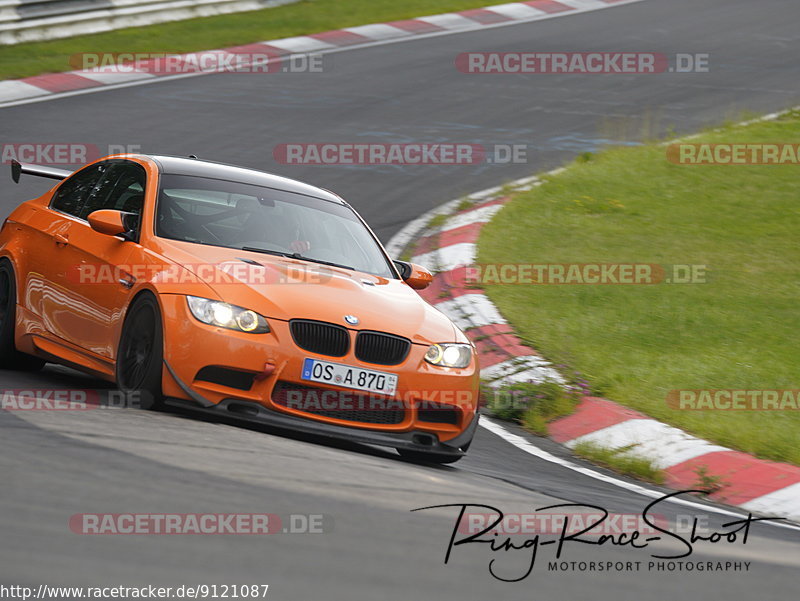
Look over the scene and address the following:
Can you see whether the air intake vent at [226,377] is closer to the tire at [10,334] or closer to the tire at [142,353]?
the tire at [142,353]

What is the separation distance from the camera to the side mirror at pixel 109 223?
653 centimetres

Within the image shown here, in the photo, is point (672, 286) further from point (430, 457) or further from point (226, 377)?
point (226, 377)

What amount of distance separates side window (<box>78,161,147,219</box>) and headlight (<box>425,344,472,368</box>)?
1.86 metres

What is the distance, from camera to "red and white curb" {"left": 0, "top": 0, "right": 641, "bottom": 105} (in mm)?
16422

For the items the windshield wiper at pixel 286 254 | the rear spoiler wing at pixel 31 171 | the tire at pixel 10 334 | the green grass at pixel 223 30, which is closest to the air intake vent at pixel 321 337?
the windshield wiper at pixel 286 254

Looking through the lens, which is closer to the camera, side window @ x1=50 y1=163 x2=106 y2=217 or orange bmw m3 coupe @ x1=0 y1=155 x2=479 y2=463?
orange bmw m3 coupe @ x1=0 y1=155 x2=479 y2=463

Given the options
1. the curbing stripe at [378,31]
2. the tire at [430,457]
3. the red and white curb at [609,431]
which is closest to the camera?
the tire at [430,457]

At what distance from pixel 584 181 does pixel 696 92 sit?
5.67 m

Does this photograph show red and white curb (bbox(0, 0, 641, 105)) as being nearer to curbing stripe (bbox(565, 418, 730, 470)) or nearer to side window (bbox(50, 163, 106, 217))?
side window (bbox(50, 163, 106, 217))

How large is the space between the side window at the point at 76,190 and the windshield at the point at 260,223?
0.76m

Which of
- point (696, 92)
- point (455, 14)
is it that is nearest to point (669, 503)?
point (696, 92)

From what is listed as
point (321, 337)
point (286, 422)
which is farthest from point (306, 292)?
point (286, 422)

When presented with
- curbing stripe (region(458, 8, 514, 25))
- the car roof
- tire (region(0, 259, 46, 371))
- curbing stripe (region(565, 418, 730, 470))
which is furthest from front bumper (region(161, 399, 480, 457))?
curbing stripe (region(458, 8, 514, 25))

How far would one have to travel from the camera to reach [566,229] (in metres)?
12.0
